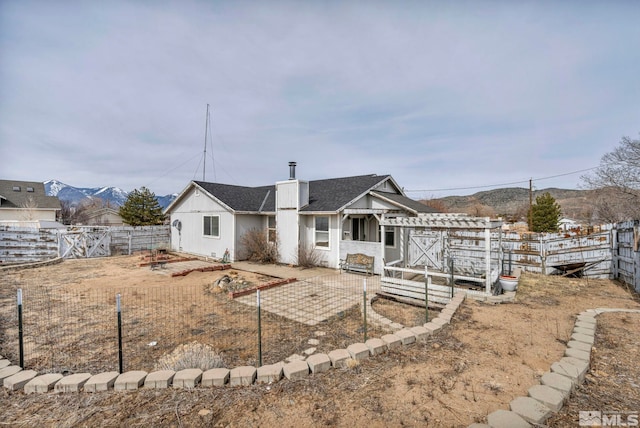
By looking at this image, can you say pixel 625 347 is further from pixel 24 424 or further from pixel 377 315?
pixel 24 424

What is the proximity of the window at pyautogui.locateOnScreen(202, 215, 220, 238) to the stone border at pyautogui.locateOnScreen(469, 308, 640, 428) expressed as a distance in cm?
1441

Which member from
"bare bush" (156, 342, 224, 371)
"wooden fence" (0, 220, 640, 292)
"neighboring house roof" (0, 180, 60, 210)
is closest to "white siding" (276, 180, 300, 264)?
"wooden fence" (0, 220, 640, 292)

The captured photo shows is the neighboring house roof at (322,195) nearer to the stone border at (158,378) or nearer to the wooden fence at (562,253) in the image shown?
the wooden fence at (562,253)

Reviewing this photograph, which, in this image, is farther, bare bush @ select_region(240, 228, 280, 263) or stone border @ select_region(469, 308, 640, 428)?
bare bush @ select_region(240, 228, 280, 263)

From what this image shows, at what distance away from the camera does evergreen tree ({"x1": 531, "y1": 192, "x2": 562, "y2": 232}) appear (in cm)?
2917

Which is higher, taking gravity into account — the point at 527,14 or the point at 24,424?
the point at 527,14

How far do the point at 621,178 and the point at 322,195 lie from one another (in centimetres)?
2218

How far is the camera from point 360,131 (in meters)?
19.4

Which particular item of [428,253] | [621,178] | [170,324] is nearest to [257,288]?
[170,324]

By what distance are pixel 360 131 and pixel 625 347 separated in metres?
17.2

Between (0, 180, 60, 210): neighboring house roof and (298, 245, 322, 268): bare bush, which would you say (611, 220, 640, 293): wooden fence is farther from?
(0, 180, 60, 210): neighboring house roof

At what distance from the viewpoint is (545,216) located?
29562mm

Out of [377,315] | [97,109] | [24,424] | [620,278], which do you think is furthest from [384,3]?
[97,109]

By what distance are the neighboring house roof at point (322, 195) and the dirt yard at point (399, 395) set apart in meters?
7.90
